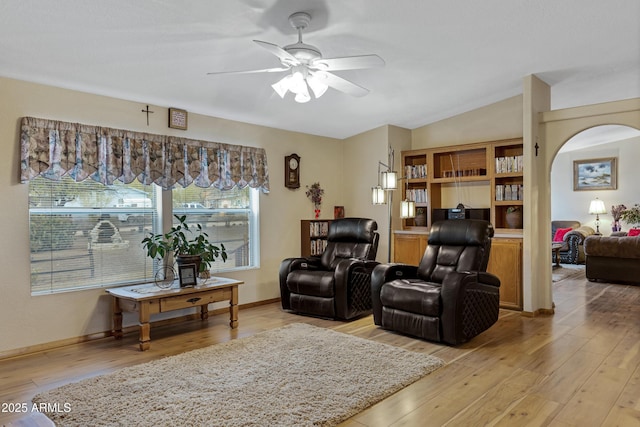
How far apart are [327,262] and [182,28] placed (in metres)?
3.20

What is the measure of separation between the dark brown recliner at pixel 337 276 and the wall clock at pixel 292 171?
2.93ft

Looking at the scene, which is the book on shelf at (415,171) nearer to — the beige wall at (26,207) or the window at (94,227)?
the beige wall at (26,207)

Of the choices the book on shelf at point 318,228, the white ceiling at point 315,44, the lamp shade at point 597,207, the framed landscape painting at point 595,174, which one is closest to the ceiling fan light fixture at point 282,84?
the white ceiling at point 315,44

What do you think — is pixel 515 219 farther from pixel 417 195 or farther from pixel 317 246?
pixel 317 246

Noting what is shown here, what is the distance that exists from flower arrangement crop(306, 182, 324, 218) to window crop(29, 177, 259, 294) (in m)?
1.55

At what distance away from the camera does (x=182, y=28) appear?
3.06 meters

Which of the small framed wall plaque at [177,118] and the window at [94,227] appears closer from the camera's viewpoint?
the window at [94,227]

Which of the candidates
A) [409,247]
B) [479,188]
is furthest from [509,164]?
[409,247]

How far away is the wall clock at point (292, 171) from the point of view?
585 centimetres

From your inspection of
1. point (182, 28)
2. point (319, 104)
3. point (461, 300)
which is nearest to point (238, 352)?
point (461, 300)

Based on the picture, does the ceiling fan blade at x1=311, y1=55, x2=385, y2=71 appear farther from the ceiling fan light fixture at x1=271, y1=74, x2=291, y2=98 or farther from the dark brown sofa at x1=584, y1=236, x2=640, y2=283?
the dark brown sofa at x1=584, y1=236, x2=640, y2=283

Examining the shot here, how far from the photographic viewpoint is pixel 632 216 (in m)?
8.65

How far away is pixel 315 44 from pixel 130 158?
2178 millimetres

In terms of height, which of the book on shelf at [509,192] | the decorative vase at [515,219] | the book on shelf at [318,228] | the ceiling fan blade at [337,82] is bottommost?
the book on shelf at [318,228]
